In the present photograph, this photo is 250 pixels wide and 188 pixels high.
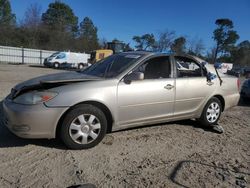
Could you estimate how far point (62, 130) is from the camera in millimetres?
3879

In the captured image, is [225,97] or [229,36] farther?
[229,36]

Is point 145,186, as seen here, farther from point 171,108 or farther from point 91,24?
→ point 91,24

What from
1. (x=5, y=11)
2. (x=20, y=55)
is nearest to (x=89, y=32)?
(x=5, y=11)

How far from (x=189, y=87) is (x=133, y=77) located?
1.32 metres

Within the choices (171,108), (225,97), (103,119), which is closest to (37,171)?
(103,119)

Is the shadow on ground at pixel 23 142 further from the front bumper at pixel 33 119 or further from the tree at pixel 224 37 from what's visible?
the tree at pixel 224 37

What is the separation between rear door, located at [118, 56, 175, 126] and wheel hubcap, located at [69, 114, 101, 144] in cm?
46

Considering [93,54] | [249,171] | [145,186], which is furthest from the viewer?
[93,54]

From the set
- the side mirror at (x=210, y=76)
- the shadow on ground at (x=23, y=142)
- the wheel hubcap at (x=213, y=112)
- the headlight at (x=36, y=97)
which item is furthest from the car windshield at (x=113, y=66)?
the wheel hubcap at (x=213, y=112)

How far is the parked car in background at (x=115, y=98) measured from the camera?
3781 millimetres

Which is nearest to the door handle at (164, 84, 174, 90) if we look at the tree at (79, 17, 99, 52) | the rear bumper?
the rear bumper

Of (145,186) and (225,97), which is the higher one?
(225,97)

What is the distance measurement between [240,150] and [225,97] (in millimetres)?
1632

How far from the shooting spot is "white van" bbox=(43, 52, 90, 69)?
31.4m
